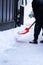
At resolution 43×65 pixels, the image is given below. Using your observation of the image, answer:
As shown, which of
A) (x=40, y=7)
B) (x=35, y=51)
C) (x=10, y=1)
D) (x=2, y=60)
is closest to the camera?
(x=2, y=60)

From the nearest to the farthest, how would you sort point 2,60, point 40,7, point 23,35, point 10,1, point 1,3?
point 2,60, point 40,7, point 23,35, point 1,3, point 10,1

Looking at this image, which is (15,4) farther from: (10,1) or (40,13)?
(40,13)

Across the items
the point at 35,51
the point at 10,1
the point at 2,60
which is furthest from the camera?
the point at 10,1

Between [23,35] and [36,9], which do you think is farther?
[23,35]

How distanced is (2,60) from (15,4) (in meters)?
7.17

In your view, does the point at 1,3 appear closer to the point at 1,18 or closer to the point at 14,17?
the point at 1,18

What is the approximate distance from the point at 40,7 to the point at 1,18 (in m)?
3.72

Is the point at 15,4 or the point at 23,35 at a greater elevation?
the point at 15,4

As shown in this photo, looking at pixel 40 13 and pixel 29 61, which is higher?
pixel 40 13

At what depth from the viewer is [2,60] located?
3.90 meters

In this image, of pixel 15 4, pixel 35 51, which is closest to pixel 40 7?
pixel 35 51

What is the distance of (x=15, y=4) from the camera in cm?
1082

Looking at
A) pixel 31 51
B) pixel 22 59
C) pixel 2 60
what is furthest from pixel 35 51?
pixel 2 60

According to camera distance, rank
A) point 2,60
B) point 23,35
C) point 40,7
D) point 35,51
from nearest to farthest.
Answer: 1. point 2,60
2. point 35,51
3. point 40,7
4. point 23,35
